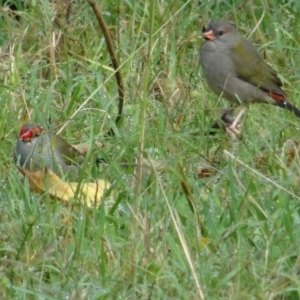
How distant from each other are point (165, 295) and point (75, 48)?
3.79 metres

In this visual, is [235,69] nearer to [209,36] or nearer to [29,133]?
[209,36]

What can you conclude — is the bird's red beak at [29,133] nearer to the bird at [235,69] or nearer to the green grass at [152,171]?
the green grass at [152,171]

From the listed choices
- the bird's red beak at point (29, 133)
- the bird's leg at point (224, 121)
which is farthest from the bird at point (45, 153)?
the bird's leg at point (224, 121)

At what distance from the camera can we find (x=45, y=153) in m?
5.50

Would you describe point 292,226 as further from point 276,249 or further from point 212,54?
point 212,54

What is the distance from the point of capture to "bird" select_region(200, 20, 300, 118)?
7008mm

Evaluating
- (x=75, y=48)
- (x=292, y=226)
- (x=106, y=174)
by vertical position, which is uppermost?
(x=292, y=226)

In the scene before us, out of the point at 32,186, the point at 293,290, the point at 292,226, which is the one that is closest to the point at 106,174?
the point at 32,186

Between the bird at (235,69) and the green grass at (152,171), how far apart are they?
0.31 feet

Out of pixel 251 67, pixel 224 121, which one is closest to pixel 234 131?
pixel 224 121

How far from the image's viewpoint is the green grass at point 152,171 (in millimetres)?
3951

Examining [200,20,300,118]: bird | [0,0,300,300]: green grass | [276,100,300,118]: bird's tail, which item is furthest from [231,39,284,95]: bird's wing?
[276,100,300,118]: bird's tail

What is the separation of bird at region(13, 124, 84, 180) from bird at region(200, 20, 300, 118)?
1498 mm

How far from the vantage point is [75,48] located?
7414 millimetres
